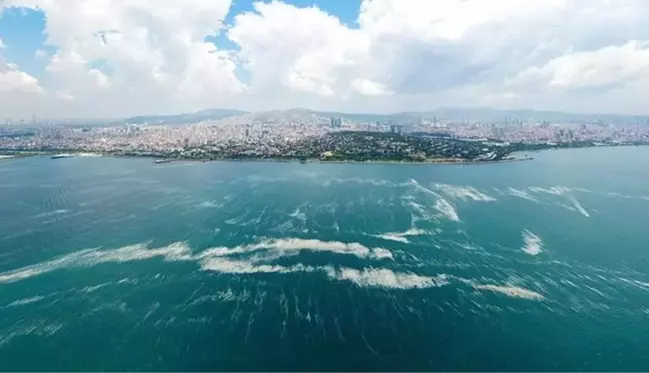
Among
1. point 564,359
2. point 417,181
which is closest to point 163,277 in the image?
Answer: point 564,359

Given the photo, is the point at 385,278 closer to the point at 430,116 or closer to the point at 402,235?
the point at 402,235

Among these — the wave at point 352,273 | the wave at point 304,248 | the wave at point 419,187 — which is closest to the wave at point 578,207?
the wave at point 419,187

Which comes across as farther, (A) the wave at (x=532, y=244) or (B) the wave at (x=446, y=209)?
(B) the wave at (x=446, y=209)

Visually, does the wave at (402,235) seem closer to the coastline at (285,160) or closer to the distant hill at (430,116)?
the coastline at (285,160)

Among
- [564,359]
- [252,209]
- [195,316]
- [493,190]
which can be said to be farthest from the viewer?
[493,190]

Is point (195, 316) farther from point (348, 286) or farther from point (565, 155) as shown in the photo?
point (565, 155)

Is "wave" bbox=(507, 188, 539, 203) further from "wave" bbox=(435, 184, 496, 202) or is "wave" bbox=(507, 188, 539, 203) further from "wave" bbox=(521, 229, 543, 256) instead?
"wave" bbox=(521, 229, 543, 256)
